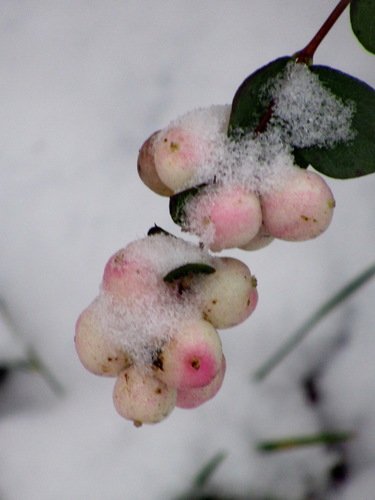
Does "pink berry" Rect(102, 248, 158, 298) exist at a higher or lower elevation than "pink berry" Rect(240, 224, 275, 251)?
higher

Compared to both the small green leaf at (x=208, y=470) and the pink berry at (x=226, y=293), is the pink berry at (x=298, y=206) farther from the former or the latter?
the small green leaf at (x=208, y=470)

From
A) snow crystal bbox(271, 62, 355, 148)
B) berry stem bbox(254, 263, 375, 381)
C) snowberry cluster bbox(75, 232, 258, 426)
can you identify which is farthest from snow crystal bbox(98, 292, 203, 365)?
berry stem bbox(254, 263, 375, 381)

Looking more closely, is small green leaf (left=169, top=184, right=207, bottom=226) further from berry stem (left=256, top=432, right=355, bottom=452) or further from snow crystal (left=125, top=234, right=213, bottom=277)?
berry stem (left=256, top=432, right=355, bottom=452)

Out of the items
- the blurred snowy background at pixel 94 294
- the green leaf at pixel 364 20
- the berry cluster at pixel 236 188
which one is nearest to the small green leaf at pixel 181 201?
the berry cluster at pixel 236 188

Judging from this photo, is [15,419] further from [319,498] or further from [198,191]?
[198,191]

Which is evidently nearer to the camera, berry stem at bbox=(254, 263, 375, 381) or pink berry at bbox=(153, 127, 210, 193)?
pink berry at bbox=(153, 127, 210, 193)

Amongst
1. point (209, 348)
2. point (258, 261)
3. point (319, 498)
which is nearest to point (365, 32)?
point (209, 348)
